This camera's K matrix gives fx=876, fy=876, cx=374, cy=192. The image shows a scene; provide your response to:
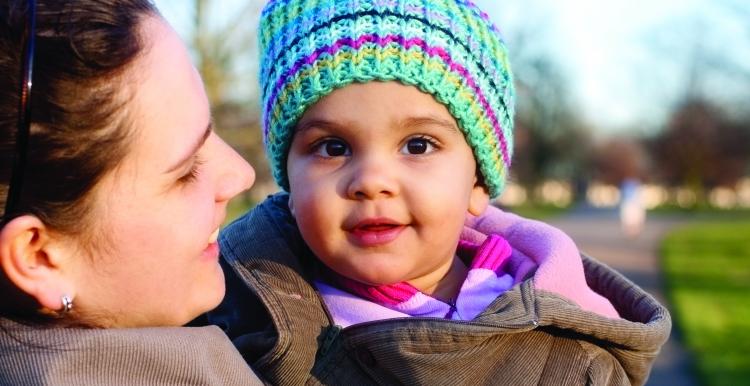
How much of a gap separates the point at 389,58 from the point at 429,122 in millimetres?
192

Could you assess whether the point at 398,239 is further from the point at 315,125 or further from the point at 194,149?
the point at 194,149

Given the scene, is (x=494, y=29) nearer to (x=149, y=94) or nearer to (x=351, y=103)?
(x=351, y=103)

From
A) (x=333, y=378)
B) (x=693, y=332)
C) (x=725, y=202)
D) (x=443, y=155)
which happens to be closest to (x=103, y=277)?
(x=333, y=378)

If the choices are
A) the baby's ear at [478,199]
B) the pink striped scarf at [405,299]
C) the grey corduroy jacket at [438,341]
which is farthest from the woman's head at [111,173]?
the baby's ear at [478,199]

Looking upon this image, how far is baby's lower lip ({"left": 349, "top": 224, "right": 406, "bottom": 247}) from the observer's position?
2.19m

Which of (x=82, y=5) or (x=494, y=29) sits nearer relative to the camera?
(x=82, y=5)

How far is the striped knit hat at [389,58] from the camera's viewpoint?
2.18m

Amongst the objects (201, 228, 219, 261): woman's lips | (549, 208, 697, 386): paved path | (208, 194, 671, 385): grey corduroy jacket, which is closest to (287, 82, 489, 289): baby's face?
(208, 194, 671, 385): grey corduroy jacket

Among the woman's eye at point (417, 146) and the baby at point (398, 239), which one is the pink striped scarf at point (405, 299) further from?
the woman's eye at point (417, 146)

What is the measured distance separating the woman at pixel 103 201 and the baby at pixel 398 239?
1.14 feet

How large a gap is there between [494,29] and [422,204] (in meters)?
0.59

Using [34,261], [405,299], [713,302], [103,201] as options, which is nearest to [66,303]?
[34,261]

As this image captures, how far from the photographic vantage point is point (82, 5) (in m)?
1.68

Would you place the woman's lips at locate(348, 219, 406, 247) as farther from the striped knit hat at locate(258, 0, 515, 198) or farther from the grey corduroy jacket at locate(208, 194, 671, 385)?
the striped knit hat at locate(258, 0, 515, 198)
